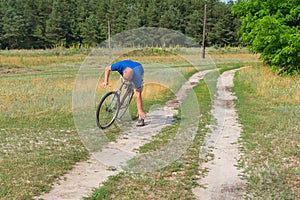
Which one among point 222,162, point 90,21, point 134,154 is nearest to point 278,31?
point 222,162

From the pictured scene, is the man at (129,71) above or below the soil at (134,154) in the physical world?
above

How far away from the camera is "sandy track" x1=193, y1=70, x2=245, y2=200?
451 centimetres

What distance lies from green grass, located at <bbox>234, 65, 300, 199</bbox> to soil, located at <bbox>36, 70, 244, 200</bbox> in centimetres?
25

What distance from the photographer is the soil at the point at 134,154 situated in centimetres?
446

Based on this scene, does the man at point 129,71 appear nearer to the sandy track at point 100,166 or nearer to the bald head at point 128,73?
the bald head at point 128,73

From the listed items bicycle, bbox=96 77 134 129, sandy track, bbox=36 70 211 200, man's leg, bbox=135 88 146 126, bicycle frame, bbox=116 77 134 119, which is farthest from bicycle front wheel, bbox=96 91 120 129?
sandy track, bbox=36 70 211 200

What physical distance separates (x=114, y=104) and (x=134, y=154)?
2.38m

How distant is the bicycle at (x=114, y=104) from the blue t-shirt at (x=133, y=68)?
0.59ft

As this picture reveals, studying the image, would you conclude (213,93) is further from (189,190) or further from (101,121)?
(189,190)

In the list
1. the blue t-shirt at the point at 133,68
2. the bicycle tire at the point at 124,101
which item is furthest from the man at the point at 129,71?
the bicycle tire at the point at 124,101

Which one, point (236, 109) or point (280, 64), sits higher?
point (280, 64)

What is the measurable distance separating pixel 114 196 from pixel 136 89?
3.97 meters

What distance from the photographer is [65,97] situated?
12844 mm

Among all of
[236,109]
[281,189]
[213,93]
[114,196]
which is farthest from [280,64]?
[114,196]
